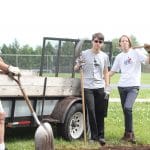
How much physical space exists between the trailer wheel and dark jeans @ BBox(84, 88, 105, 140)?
266 millimetres

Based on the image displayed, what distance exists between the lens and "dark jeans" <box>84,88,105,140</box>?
9.75 metres

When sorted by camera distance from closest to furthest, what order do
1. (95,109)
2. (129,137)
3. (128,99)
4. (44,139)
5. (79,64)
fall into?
(44,139) < (79,64) < (95,109) < (128,99) < (129,137)

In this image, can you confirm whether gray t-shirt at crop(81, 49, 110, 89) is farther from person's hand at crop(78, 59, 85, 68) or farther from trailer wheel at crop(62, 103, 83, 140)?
trailer wheel at crop(62, 103, 83, 140)

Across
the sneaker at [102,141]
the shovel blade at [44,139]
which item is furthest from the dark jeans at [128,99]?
the shovel blade at [44,139]

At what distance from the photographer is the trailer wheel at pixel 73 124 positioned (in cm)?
980

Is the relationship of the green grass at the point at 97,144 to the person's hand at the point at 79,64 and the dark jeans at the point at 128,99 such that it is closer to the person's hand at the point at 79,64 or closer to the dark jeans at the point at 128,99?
the dark jeans at the point at 128,99

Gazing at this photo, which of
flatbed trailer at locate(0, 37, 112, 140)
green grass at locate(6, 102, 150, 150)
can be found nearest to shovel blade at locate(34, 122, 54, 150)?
flatbed trailer at locate(0, 37, 112, 140)

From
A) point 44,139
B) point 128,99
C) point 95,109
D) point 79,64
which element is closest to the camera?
point 44,139

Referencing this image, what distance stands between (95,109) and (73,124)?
0.49 m

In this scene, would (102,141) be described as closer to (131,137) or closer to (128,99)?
(131,137)

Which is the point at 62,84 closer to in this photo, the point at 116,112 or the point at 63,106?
the point at 63,106

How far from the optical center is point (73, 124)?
10078 mm

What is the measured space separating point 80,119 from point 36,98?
123cm

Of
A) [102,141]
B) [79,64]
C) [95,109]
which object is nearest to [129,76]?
[95,109]
